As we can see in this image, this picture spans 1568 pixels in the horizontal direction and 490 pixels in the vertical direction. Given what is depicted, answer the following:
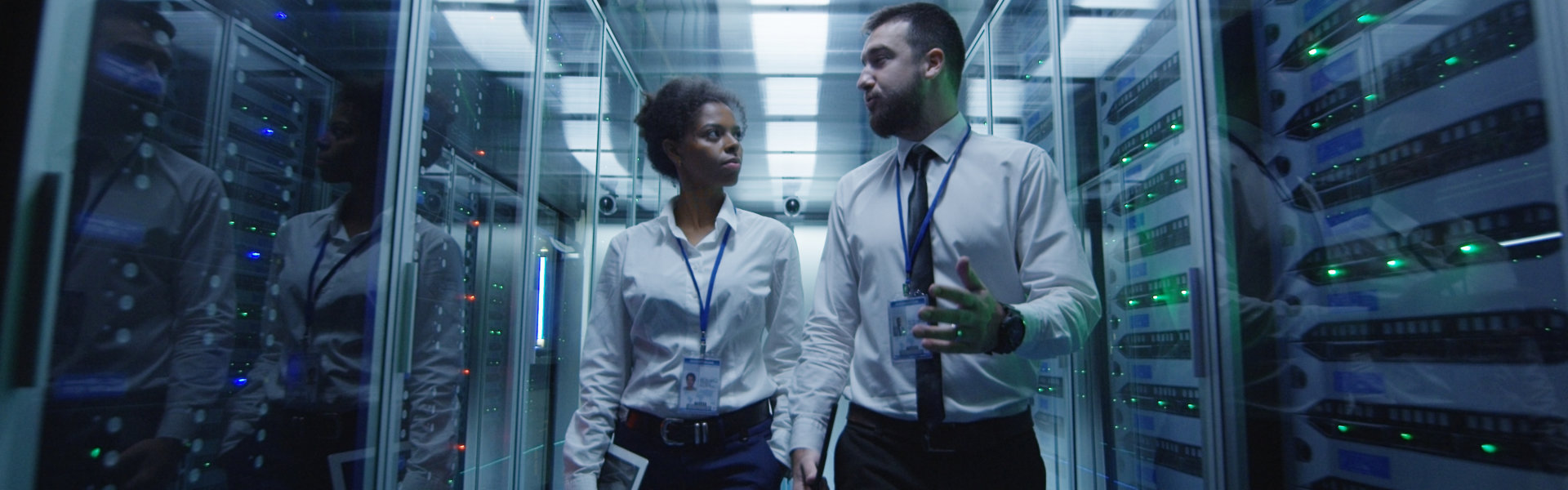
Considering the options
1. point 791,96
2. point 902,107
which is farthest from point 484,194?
point 791,96

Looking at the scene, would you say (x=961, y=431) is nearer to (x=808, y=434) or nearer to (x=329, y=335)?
(x=808, y=434)

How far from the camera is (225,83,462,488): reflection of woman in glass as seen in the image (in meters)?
1.42

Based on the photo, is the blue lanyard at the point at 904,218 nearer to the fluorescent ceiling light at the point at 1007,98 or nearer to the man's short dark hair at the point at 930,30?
the man's short dark hair at the point at 930,30

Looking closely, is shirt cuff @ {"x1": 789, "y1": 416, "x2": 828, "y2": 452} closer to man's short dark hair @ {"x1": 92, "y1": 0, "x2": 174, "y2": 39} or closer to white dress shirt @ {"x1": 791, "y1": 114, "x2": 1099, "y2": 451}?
white dress shirt @ {"x1": 791, "y1": 114, "x2": 1099, "y2": 451}

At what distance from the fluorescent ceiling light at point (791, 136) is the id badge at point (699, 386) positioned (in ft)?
14.4

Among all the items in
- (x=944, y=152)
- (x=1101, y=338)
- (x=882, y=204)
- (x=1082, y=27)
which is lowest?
(x=1101, y=338)

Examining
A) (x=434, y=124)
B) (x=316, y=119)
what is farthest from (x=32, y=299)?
(x=434, y=124)

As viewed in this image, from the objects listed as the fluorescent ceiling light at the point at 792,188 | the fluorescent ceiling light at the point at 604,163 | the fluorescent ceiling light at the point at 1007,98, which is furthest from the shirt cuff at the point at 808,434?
the fluorescent ceiling light at the point at 792,188

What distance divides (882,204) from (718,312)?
529mm

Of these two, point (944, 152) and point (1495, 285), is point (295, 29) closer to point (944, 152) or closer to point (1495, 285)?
point (944, 152)

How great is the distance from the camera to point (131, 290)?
1084mm

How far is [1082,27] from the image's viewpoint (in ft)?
9.14

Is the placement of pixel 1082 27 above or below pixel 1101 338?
above

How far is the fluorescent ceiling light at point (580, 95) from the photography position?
11.1ft
